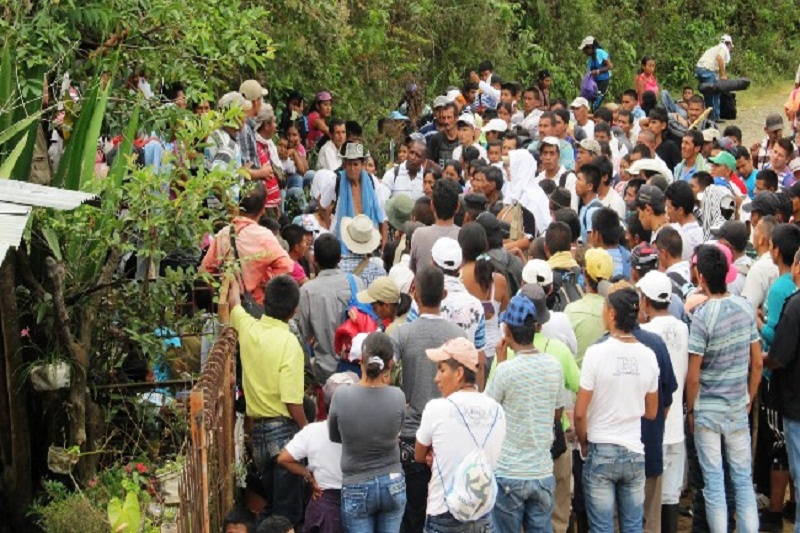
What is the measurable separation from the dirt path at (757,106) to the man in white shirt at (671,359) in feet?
49.8

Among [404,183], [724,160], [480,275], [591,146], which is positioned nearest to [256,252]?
Result: [480,275]

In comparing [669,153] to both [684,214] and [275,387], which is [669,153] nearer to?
[684,214]

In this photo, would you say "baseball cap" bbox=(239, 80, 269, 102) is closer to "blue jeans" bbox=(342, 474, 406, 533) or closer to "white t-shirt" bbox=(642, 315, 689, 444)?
"white t-shirt" bbox=(642, 315, 689, 444)

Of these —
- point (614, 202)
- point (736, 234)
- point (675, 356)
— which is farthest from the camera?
point (614, 202)

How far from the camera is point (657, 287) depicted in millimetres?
8586

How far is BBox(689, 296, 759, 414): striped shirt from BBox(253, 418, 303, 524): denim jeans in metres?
2.56

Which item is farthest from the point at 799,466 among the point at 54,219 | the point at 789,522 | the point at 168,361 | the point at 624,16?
the point at 624,16

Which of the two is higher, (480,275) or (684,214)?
(684,214)

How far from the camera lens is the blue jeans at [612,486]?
8156 millimetres

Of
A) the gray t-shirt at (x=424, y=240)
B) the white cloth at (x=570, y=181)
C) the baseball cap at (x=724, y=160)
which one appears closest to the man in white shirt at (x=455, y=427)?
the gray t-shirt at (x=424, y=240)

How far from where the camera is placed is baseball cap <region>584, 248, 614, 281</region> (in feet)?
29.2

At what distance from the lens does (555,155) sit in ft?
43.6

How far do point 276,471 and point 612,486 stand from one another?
199cm

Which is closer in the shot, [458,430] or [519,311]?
[458,430]
